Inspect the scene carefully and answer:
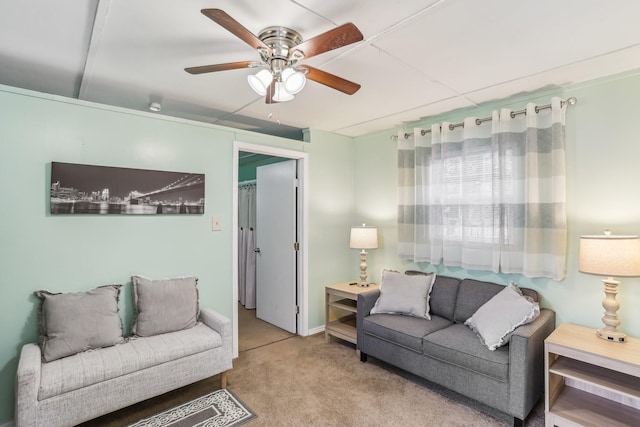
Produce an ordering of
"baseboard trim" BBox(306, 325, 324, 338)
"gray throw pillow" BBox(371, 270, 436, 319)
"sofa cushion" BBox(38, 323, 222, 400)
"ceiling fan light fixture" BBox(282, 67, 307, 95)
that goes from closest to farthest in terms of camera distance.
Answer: "ceiling fan light fixture" BBox(282, 67, 307, 95) < "sofa cushion" BBox(38, 323, 222, 400) < "gray throw pillow" BBox(371, 270, 436, 319) < "baseboard trim" BBox(306, 325, 324, 338)

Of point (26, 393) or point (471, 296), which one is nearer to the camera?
point (26, 393)

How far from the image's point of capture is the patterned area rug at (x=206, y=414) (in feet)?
7.12

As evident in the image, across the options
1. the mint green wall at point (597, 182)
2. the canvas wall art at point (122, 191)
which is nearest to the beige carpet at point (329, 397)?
the mint green wall at point (597, 182)

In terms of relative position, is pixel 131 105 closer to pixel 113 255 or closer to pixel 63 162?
pixel 63 162

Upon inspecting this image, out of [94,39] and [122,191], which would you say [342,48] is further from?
[122,191]

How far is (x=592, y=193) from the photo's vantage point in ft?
8.14

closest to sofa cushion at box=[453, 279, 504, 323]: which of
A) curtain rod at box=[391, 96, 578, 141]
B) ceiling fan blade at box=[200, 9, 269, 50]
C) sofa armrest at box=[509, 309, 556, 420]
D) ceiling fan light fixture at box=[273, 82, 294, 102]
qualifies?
sofa armrest at box=[509, 309, 556, 420]

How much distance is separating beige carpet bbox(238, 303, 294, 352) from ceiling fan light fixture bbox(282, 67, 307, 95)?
272 cm

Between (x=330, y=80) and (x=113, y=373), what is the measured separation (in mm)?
2262

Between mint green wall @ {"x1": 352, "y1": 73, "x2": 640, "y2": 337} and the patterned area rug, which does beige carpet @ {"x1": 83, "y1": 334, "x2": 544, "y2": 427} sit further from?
mint green wall @ {"x1": 352, "y1": 73, "x2": 640, "y2": 337}

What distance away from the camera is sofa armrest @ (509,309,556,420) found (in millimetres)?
2084

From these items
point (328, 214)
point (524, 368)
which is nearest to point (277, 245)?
point (328, 214)

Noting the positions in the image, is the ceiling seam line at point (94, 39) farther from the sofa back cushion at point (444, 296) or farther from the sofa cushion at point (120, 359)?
the sofa back cushion at point (444, 296)

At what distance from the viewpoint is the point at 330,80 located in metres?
1.93
